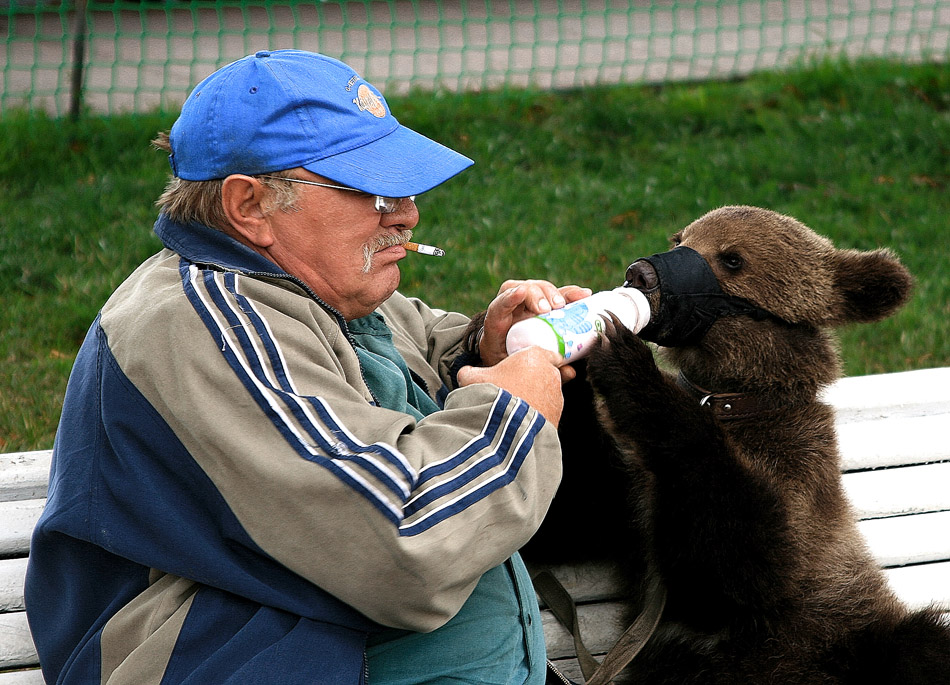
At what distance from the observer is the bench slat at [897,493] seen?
11.7ft

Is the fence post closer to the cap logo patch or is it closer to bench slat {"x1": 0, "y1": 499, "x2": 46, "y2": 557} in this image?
bench slat {"x1": 0, "y1": 499, "x2": 46, "y2": 557}

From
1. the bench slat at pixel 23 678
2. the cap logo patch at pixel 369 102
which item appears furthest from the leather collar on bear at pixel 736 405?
the bench slat at pixel 23 678

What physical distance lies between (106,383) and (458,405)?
74cm

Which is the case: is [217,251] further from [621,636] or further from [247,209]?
[621,636]

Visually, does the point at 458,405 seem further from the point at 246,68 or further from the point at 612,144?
the point at 612,144

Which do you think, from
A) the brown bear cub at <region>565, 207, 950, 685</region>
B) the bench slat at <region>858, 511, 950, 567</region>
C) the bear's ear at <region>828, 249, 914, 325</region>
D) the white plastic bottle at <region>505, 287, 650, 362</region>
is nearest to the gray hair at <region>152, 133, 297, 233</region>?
the white plastic bottle at <region>505, 287, 650, 362</region>

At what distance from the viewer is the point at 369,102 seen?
8.41 ft

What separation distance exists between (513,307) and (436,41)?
25.0 feet

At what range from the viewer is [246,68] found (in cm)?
245

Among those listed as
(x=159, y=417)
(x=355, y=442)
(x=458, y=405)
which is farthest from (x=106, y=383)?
(x=458, y=405)

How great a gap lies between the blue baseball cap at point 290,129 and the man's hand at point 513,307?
1.61 feet

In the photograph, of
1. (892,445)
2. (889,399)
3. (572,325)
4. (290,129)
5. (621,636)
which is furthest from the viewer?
(889,399)

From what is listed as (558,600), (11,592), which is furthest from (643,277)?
(11,592)

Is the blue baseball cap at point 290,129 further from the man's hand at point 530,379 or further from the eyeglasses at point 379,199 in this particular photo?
the man's hand at point 530,379
